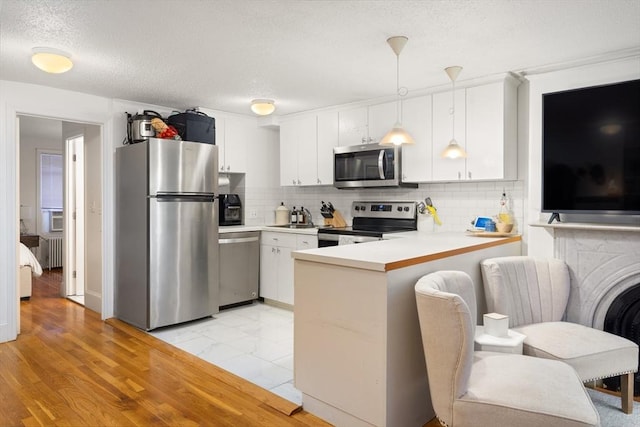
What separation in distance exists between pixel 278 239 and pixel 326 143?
47.2 inches

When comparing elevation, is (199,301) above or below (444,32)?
below

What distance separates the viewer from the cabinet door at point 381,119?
418 cm

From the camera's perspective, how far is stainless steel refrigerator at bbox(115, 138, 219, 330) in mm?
3898

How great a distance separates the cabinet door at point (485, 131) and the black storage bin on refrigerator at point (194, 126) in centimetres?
257

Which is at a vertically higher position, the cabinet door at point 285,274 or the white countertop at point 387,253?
the white countertop at point 387,253

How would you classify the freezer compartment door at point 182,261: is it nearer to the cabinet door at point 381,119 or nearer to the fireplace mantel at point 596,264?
the cabinet door at point 381,119

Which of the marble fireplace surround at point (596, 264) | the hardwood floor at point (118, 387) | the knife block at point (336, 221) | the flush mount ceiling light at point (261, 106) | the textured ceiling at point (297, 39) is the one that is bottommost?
the hardwood floor at point (118, 387)

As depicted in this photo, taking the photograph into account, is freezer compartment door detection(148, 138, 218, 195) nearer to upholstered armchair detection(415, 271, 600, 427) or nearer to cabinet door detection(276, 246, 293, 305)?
cabinet door detection(276, 246, 293, 305)

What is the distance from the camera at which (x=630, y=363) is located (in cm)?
235

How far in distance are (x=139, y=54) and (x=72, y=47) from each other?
42 centimetres

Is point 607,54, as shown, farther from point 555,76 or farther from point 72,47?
point 72,47

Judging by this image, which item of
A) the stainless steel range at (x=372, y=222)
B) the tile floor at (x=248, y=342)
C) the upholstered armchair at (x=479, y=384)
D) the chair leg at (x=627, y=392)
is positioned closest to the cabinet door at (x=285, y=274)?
the tile floor at (x=248, y=342)

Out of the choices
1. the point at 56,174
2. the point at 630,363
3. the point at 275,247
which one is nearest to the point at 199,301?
the point at 275,247

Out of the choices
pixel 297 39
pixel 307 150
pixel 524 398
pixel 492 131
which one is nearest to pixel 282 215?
pixel 307 150
